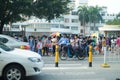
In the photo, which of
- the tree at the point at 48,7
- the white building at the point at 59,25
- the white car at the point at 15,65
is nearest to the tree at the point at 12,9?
the tree at the point at 48,7

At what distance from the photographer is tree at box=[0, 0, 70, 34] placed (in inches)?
1187

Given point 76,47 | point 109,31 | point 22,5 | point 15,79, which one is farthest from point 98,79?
point 109,31

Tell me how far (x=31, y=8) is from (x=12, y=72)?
821 inches

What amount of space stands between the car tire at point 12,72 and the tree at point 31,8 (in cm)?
1931

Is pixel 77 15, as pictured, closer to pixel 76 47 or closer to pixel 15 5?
pixel 15 5

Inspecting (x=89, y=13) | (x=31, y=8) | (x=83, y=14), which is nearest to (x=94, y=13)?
(x=89, y=13)

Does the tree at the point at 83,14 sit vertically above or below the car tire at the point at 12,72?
above

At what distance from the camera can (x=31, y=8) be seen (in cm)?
3100

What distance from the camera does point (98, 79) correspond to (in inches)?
454

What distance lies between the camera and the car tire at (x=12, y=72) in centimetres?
1058

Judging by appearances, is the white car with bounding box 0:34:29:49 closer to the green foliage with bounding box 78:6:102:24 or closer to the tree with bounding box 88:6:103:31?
the green foliage with bounding box 78:6:102:24

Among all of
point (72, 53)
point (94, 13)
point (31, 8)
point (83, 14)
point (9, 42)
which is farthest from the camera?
point (94, 13)

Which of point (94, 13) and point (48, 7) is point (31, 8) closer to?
point (48, 7)

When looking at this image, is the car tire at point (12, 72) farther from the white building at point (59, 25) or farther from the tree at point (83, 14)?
the tree at point (83, 14)
